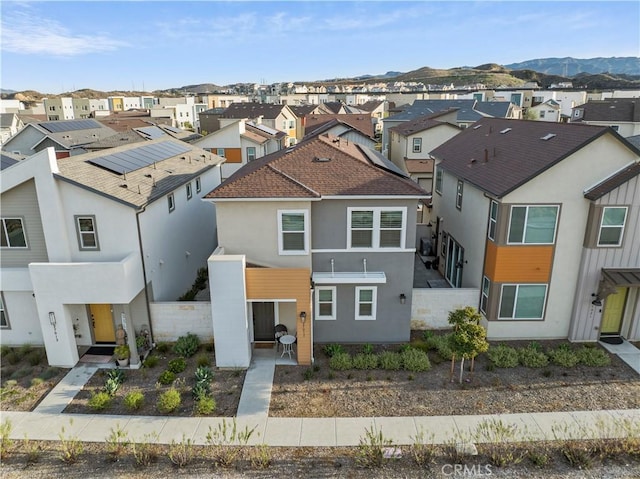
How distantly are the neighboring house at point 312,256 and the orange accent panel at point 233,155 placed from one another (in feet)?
78.7

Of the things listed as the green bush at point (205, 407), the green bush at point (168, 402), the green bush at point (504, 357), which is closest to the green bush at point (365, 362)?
the green bush at point (504, 357)

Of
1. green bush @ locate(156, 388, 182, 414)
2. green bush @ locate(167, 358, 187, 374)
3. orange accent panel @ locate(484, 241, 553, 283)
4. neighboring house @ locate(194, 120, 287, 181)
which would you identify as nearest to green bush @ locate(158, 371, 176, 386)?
green bush @ locate(167, 358, 187, 374)

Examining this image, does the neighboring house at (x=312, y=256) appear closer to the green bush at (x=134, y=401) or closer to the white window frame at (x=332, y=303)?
the white window frame at (x=332, y=303)

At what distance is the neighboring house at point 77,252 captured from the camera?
13.9 meters

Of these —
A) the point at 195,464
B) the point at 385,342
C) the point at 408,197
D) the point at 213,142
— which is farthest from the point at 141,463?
the point at 213,142

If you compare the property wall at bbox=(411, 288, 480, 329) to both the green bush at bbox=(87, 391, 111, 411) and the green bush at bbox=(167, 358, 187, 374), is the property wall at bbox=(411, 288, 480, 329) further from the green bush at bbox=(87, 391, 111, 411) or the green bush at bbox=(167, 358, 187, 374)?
the green bush at bbox=(87, 391, 111, 411)

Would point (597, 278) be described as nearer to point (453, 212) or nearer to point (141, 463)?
point (453, 212)

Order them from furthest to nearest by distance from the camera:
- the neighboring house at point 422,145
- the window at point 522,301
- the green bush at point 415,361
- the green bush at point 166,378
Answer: the neighboring house at point 422,145 → the window at point 522,301 → the green bush at point 415,361 → the green bush at point 166,378

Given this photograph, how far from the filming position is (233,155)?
38.7 meters

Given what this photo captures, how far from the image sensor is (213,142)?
126 ft

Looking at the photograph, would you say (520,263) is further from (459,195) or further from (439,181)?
(439,181)

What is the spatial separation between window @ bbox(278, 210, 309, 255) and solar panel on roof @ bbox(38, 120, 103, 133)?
117 feet

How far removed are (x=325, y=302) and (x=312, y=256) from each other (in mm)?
1814

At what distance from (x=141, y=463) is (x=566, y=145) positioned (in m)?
16.5
